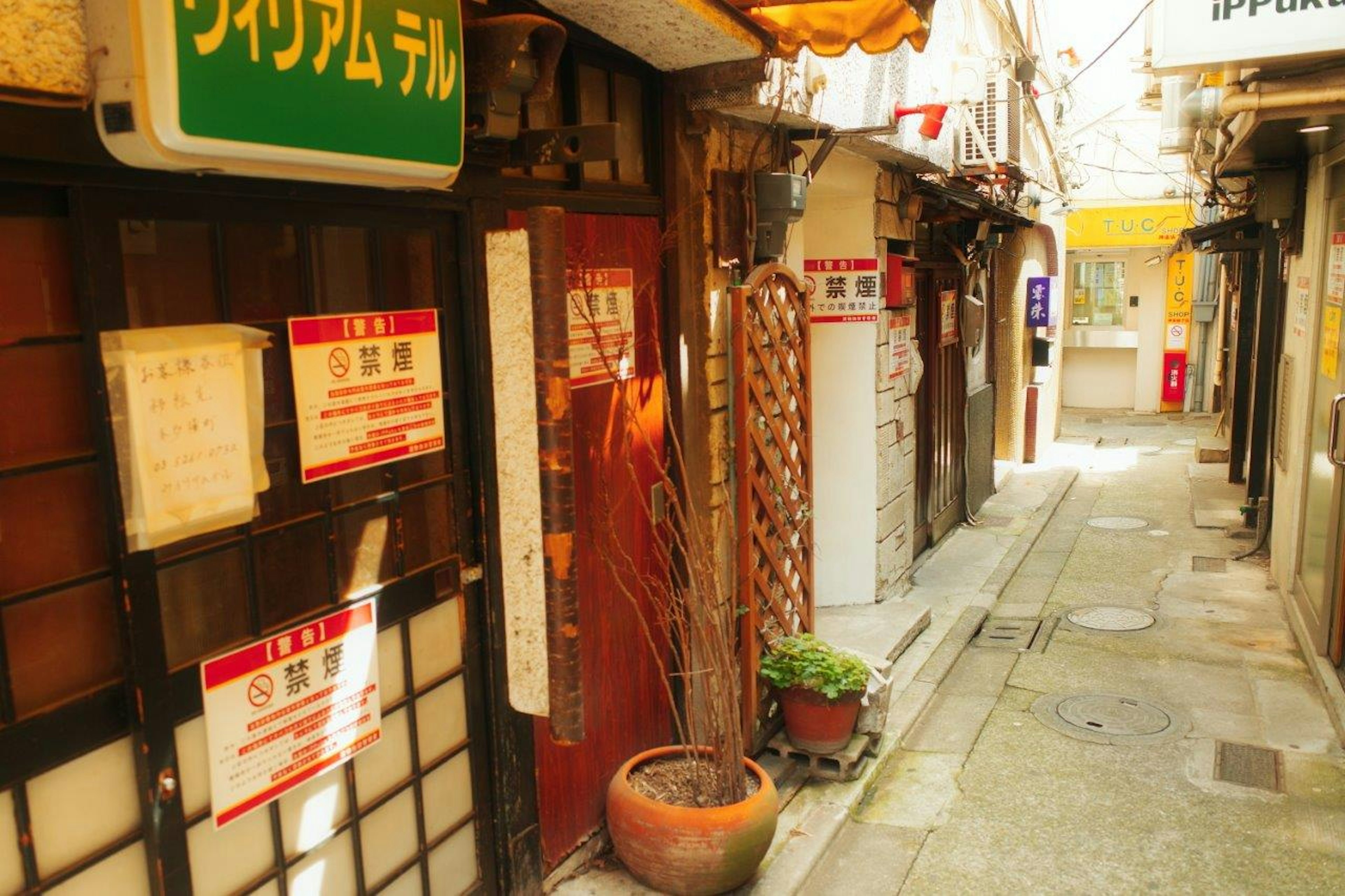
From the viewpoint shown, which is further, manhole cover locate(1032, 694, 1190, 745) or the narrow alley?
manhole cover locate(1032, 694, 1190, 745)

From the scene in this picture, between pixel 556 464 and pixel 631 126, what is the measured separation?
2.81 meters

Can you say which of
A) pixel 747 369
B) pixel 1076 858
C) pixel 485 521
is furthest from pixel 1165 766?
pixel 485 521

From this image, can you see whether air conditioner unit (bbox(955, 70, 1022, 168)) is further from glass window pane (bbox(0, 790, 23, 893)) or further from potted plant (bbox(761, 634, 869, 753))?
glass window pane (bbox(0, 790, 23, 893))

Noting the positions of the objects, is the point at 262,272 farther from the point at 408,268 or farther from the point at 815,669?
the point at 815,669

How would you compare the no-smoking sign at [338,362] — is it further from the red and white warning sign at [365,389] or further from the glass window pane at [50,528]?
the glass window pane at [50,528]

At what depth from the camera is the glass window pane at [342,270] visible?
11.2ft

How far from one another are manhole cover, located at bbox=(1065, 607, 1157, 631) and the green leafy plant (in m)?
3.69

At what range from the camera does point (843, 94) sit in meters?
6.66

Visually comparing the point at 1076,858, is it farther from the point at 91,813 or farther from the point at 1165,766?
the point at 91,813

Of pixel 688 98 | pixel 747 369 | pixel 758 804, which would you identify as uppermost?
pixel 688 98

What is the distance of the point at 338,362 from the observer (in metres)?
3.43

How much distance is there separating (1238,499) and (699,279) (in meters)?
10.3

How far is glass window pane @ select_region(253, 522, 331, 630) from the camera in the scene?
127 inches

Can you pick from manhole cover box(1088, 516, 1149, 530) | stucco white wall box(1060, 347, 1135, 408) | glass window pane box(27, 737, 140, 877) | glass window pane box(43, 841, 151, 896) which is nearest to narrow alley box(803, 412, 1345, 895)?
manhole cover box(1088, 516, 1149, 530)
